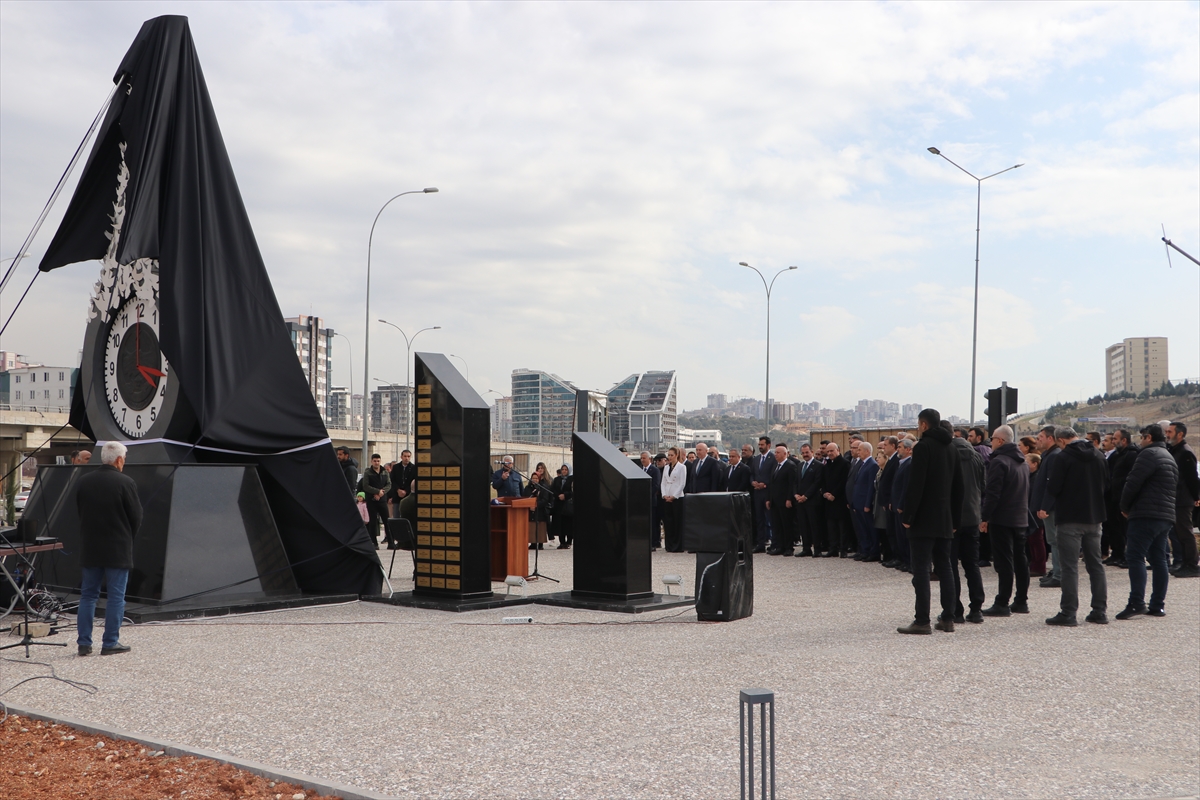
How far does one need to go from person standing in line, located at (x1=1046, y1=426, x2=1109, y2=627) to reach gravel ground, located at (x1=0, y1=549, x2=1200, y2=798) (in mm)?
323

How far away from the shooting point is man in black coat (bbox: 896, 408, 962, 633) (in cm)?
927

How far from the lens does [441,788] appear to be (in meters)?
4.73

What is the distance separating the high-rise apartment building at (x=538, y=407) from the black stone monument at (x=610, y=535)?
10305cm

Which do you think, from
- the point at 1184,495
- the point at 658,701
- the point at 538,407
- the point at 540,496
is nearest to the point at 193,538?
the point at 658,701

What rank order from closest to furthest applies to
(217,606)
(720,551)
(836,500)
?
(720,551), (217,606), (836,500)

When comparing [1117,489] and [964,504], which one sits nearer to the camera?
[964,504]

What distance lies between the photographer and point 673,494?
20031 millimetres

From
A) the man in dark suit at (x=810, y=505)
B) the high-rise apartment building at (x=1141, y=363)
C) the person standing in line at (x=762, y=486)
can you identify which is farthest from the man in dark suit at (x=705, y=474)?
the high-rise apartment building at (x=1141, y=363)

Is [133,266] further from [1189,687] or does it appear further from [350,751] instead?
[1189,687]

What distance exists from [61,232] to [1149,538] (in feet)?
45.2

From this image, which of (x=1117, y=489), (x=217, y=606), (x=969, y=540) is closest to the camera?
(x=969, y=540)

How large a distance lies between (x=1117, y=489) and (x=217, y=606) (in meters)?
11.7

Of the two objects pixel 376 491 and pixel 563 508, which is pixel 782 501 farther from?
pixel 376 491

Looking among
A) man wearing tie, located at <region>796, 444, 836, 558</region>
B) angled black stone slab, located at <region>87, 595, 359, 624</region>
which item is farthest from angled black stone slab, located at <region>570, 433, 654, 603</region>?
man wearing tie, located at <region>796, 444, 836, 558</region>
